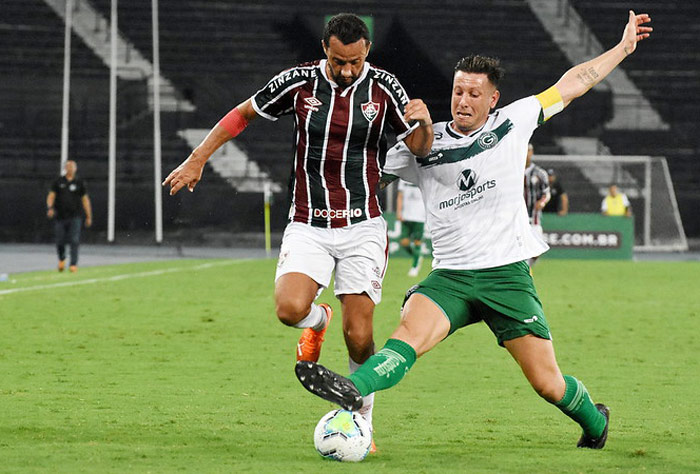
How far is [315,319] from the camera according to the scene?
6531 millimetres

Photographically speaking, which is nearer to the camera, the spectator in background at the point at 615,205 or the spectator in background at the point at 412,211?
the spectator in background at the point at 412,211

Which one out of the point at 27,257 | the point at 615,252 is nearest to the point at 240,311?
the point at 27,257

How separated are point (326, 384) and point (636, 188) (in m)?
27.7

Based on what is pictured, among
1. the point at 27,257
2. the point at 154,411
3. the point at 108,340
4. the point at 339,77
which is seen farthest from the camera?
the point at 27,257

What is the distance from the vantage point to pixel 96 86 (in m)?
34.2

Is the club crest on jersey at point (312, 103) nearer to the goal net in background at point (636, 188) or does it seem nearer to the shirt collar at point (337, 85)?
the shirt collar at point (337, 85)

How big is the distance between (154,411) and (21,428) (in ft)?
2.93

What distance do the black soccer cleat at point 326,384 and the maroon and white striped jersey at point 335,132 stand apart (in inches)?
59.8

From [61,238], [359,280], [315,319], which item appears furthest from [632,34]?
[61,238]

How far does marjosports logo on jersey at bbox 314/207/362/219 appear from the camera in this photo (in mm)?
6398

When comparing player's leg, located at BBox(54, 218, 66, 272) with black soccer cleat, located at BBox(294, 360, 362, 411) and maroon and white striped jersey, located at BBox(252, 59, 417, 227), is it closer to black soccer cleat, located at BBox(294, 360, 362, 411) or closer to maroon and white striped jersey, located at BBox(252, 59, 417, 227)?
maroon and white striped jersey, located at BBox(252, 59, 417, 227)

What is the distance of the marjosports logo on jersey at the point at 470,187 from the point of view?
578 centimetres

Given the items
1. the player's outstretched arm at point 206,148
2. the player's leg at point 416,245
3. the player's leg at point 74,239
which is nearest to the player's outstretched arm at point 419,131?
the player's outstretched arm at point 206,148

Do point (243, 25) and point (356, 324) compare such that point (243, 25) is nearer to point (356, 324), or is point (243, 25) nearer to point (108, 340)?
point (108, 340)
